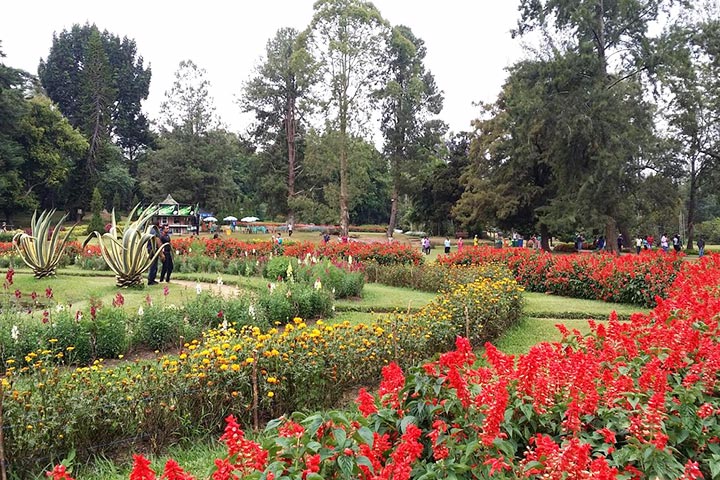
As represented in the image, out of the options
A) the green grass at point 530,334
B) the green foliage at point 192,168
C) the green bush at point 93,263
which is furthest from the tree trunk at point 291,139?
the green grass at point 530,334

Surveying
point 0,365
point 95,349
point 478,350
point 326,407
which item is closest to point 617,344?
point 326,407

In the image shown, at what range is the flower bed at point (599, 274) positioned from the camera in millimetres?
11570

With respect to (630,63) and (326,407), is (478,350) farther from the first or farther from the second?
(630,63)

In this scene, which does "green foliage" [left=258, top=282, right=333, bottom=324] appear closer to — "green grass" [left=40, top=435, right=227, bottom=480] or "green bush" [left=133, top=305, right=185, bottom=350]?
"green bush" [left=133, top=305, right=185, bottom=350]

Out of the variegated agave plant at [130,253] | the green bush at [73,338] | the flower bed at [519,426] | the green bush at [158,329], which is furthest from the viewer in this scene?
the variegated agave plant at [130,253]

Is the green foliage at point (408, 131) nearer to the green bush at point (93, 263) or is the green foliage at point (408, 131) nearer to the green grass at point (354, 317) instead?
the green bush at point (93, 263)

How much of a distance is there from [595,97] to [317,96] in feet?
49.0

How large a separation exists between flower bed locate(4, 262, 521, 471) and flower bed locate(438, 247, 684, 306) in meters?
7.53

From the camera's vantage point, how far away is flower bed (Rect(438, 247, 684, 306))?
11570mm

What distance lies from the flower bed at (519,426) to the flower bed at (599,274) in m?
8.19

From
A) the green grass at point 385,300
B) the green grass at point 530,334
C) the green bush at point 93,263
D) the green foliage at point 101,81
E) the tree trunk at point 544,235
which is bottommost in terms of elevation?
the green grass at point 530,334

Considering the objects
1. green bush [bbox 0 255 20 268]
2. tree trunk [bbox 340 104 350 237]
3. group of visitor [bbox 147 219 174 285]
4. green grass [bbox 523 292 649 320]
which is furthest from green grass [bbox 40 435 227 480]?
tree trunk [bbox 340 104 350 237]

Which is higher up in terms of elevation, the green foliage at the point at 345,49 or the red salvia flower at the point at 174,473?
the green foliage at the point at 345,49

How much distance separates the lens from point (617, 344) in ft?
13.6
